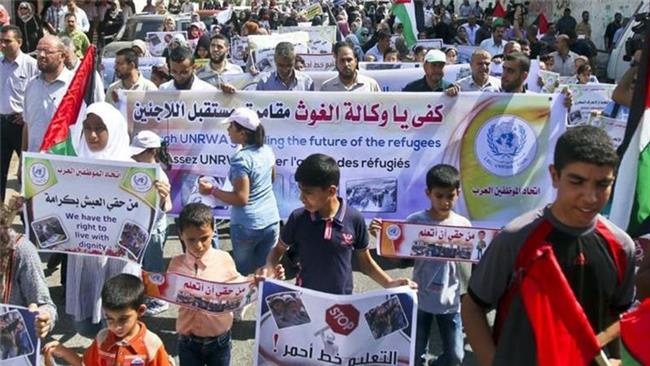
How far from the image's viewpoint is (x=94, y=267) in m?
4.52

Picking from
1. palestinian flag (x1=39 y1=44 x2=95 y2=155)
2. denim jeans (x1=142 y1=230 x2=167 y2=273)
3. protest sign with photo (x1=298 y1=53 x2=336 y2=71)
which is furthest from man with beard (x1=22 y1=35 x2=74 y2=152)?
protest sign with photo (x1=298 y1=53 x2=336 y2=71)

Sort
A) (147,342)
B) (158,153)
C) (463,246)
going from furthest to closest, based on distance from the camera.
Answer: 1. (158,153)
2. (463,246)
3. (147,342)

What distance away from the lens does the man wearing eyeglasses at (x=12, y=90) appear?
759 centimetres

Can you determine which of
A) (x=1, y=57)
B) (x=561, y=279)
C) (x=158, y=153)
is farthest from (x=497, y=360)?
(x=1, y=57)

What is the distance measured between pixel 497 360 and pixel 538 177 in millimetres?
4247

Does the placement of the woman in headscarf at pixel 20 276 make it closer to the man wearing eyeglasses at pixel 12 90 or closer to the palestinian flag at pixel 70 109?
the palestinian flag at pixel 70 109

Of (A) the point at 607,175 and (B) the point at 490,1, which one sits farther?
(B) the point at 490,1

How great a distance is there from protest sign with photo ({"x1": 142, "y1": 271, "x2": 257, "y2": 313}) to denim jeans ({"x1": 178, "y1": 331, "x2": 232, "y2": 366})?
0.19m

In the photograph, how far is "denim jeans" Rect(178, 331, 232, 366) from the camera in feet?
12.8

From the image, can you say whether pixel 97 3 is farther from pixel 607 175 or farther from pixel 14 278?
pixel 607 175

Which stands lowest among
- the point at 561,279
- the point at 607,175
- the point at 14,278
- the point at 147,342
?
the point at 147,342

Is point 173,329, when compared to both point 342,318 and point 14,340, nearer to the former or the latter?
point 14,340

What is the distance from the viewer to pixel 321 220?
12.5 ft

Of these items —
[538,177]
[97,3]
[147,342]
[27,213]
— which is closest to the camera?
[147,342]
